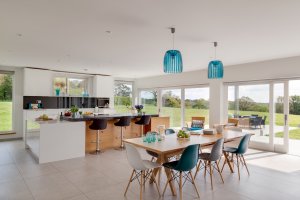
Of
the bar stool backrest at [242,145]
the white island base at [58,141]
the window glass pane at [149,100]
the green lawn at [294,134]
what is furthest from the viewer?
the window glass pane at [149,100]

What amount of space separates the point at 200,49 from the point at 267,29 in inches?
61.9

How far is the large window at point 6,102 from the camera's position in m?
7.43

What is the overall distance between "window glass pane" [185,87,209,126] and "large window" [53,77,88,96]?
4399 mm

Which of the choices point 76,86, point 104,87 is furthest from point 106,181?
point 76,86

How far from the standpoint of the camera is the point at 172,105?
9.31 meters

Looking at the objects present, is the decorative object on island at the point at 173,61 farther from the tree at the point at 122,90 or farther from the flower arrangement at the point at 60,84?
the tree at the point at 122,90

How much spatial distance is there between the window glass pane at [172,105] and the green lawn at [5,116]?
20.1 ft

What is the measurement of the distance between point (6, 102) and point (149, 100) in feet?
19.6

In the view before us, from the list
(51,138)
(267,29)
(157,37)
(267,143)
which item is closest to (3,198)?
(51,138)

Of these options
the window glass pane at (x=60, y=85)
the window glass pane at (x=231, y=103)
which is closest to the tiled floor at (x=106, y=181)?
the window glass pane at (x=231, y=103)

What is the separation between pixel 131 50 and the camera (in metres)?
4.97

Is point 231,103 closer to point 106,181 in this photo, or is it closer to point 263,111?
point 263,111

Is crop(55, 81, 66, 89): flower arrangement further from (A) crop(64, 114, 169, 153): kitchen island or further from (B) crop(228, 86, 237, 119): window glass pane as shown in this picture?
(B) crop(228, 86, 237, 119): window glass pane

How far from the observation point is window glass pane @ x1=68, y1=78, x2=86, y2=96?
29.1 ft
